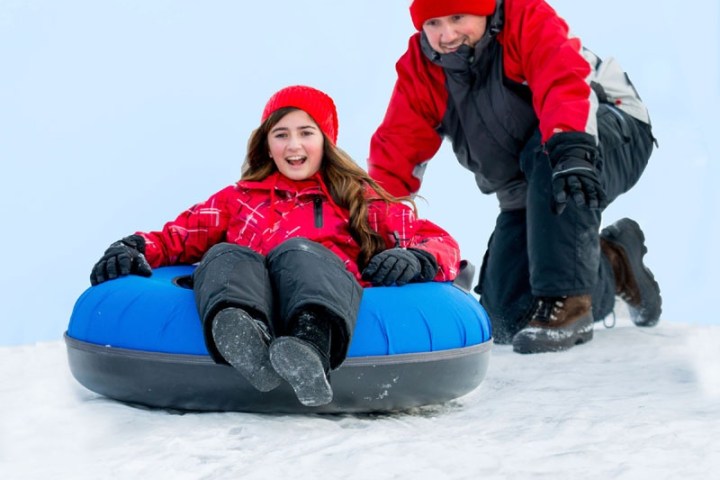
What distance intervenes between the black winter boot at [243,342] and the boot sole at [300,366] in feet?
0.27

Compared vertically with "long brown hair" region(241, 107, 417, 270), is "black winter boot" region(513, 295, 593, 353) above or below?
below

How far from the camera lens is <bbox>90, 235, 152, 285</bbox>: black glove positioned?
2.63 meters

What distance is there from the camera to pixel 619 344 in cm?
360

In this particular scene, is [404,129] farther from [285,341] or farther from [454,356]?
[285,341]

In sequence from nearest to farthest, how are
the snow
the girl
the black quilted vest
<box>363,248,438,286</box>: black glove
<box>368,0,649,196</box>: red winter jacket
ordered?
the snow
the girl
<box>363,248,438,286</box>: black glove
<box>368,0,649,196</box>: red winter jacket
the black quilted vest

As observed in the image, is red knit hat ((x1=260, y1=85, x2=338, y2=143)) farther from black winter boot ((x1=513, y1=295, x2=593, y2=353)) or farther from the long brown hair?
black winter boot ((x1=513, y1=295, x2=593, y2=353))

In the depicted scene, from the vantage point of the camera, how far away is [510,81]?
354 centimetres

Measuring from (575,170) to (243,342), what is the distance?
4.78 ft

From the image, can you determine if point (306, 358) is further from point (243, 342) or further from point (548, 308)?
point (548, 308)

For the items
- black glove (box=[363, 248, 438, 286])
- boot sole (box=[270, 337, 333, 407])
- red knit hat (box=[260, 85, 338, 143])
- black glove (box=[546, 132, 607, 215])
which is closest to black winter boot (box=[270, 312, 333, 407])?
boot sole (box=[270, 337, 333, 407])

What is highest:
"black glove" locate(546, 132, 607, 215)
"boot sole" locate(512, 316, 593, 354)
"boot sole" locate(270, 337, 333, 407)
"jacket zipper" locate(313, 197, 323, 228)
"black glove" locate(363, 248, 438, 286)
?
"black glove" locate(546, 132, 607, 215)

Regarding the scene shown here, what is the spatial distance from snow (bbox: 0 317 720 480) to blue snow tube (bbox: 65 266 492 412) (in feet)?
0.16

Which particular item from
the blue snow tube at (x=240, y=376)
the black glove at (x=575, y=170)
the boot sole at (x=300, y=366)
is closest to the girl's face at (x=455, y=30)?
the black glove at (x=575, y=170)

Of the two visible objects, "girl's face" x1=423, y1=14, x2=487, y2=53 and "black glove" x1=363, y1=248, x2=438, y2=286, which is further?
"girl's face" x1=423, y1=14, x2=487, y2=53
